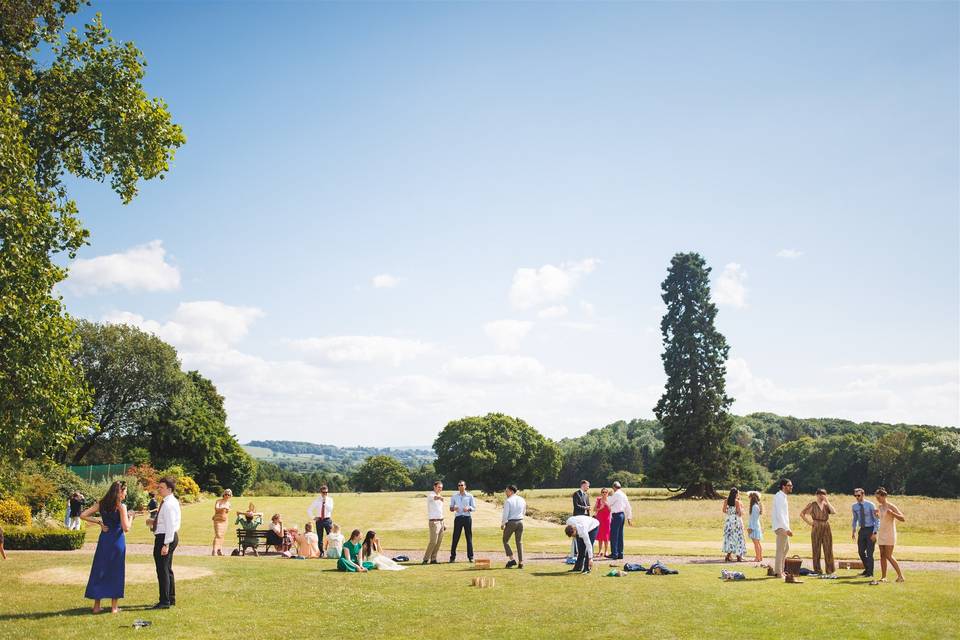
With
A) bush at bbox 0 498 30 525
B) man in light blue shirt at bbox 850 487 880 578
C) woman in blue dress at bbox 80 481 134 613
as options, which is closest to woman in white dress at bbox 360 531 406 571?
woman in blue dress at bbox 80 481 134 613

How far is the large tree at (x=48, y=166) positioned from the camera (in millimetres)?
15031

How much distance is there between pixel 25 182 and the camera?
1534 centimetres

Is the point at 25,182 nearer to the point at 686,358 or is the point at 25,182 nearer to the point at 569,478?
the point at 686,358

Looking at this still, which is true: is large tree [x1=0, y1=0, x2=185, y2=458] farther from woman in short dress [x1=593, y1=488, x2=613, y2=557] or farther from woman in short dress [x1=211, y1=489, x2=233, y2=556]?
woman in short dress [x1=593, y1=488, x2=613, y2=557]

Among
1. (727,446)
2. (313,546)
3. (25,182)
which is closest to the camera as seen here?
(25,182)

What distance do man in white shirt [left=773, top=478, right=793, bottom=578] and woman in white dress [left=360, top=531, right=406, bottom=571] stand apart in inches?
379

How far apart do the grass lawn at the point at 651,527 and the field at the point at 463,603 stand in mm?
6459

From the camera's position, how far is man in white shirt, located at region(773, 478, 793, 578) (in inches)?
706

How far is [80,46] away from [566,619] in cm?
1696

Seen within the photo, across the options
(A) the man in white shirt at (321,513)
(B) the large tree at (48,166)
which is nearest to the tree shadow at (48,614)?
(B) the large tree at (48,166)

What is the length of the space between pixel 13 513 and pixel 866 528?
2823 centimetres

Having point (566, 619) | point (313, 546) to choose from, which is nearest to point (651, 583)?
point (566, 619)

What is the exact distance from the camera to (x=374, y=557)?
20.2 metres

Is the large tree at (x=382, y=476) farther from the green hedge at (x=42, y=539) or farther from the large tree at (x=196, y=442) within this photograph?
the green hedge at (x=42, y=539)
